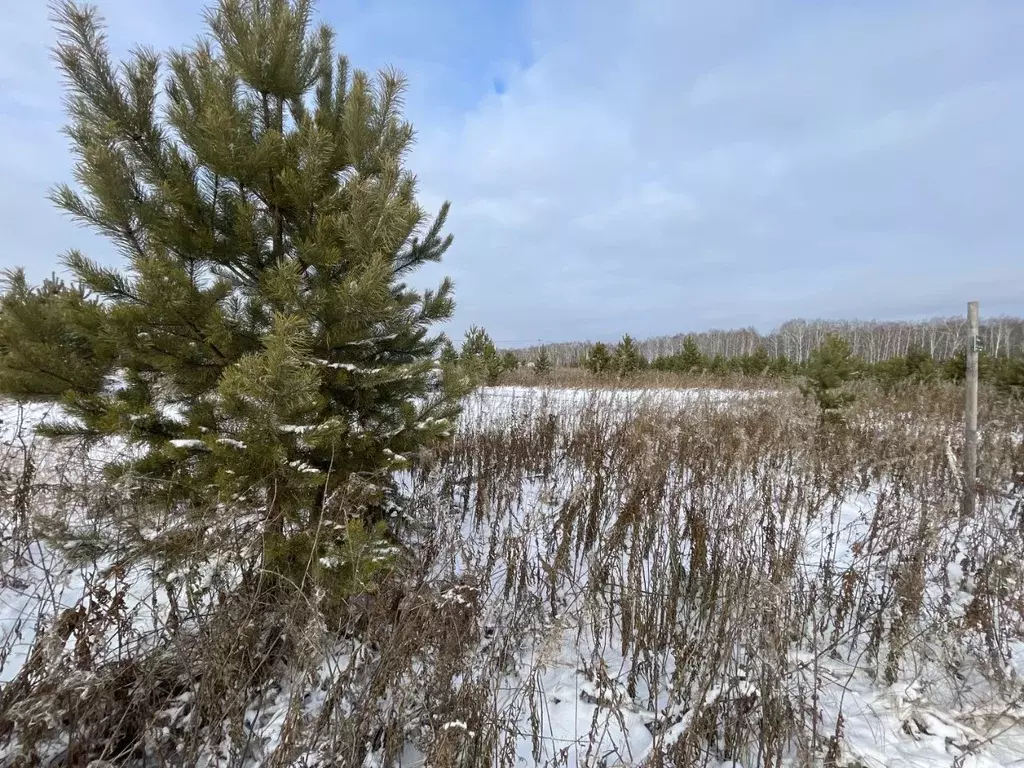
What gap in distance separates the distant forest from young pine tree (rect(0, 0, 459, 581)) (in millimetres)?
49537

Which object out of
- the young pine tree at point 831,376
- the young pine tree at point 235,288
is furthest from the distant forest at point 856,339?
the young pine tree at point 235,288

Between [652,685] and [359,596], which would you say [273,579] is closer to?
[359,596]

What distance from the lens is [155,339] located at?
230cm

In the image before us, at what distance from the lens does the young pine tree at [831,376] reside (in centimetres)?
724

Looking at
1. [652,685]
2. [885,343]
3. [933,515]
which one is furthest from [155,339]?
[885,343]

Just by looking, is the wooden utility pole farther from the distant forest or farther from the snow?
the distant forest

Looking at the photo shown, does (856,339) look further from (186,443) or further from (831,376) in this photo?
(186,443)

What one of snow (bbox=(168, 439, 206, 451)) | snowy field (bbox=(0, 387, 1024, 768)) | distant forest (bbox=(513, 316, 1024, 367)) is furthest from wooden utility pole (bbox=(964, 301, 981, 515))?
distant forest (bbox=(513, 316, 1024, 367))

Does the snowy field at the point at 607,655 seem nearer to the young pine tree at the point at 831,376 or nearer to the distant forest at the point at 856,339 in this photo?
the young pine tree at the point at 831,376

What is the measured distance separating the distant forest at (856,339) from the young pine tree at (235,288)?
49537 millimetres

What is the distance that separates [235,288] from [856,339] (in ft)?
290

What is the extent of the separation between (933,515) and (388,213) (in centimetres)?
370

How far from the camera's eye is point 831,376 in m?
7.25

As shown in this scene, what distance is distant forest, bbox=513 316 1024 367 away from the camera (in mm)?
59438
